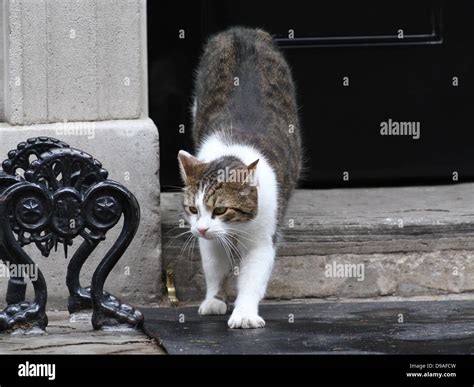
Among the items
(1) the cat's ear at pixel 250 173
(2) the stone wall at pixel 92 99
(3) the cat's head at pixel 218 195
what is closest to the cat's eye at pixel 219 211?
(3) the cat's head at pixel 218 195

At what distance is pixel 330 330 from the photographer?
5.34 m

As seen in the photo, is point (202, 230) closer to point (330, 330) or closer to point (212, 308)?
point (212, 308)

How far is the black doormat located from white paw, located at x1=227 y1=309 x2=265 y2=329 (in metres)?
0.04

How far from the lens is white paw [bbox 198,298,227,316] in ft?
19.2

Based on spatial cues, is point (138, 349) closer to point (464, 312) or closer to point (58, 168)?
point (58, 168)

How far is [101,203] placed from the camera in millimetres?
5070

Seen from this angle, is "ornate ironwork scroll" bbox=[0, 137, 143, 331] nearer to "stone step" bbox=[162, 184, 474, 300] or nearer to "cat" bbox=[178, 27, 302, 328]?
"cat" bbox=[178, 27, 302, 328]

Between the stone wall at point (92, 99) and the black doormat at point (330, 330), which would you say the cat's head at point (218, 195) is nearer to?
the black doormat at point (330, 330)

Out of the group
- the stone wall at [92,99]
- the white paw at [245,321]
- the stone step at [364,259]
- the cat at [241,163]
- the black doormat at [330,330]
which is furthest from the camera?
the stone step at [364,259]

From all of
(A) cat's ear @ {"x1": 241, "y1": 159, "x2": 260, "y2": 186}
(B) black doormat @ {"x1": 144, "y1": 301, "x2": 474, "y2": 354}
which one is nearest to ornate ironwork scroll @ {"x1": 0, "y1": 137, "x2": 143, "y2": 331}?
(B) black doormat @ {"x1": 144, "y1": 301, "x2": 474, "y2": 354}

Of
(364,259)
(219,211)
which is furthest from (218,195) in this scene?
(364,259)

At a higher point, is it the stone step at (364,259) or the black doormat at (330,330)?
the stone step at (364,259)

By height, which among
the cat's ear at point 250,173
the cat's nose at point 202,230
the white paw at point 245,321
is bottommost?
the white paw at point 245,321

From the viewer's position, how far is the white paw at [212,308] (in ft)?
19.2
